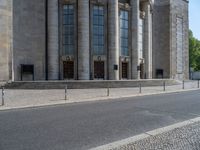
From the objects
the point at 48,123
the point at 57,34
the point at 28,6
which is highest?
the point at 28,6

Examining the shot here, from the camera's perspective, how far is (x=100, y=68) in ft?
124

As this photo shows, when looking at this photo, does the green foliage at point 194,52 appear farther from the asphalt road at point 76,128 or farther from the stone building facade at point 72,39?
the asphalt road at point 76,128

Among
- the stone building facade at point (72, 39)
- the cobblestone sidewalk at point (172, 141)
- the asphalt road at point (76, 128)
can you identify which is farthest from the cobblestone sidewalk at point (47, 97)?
the stone building facade at point (72, 39)

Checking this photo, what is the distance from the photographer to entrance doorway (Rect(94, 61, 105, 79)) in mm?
37531

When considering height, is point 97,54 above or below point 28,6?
below

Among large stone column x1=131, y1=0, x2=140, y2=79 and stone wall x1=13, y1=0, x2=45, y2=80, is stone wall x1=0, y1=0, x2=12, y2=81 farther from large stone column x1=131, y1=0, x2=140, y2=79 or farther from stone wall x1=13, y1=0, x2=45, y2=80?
large stone column x1=131, y1=0, x2=140, y2=79

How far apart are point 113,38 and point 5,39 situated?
13.4m

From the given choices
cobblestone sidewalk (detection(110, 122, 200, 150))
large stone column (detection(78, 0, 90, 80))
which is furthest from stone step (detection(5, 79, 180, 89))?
cobblestone sidewalk (detection(110, 122, 200, 150))

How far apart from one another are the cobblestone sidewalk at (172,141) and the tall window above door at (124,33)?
32.1 m

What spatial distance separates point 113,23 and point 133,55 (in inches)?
232

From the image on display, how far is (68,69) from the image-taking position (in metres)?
36.8

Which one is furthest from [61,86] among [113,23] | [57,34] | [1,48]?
[113,23]

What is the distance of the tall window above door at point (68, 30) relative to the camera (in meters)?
36.5

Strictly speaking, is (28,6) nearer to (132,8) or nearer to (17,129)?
(132,8)
